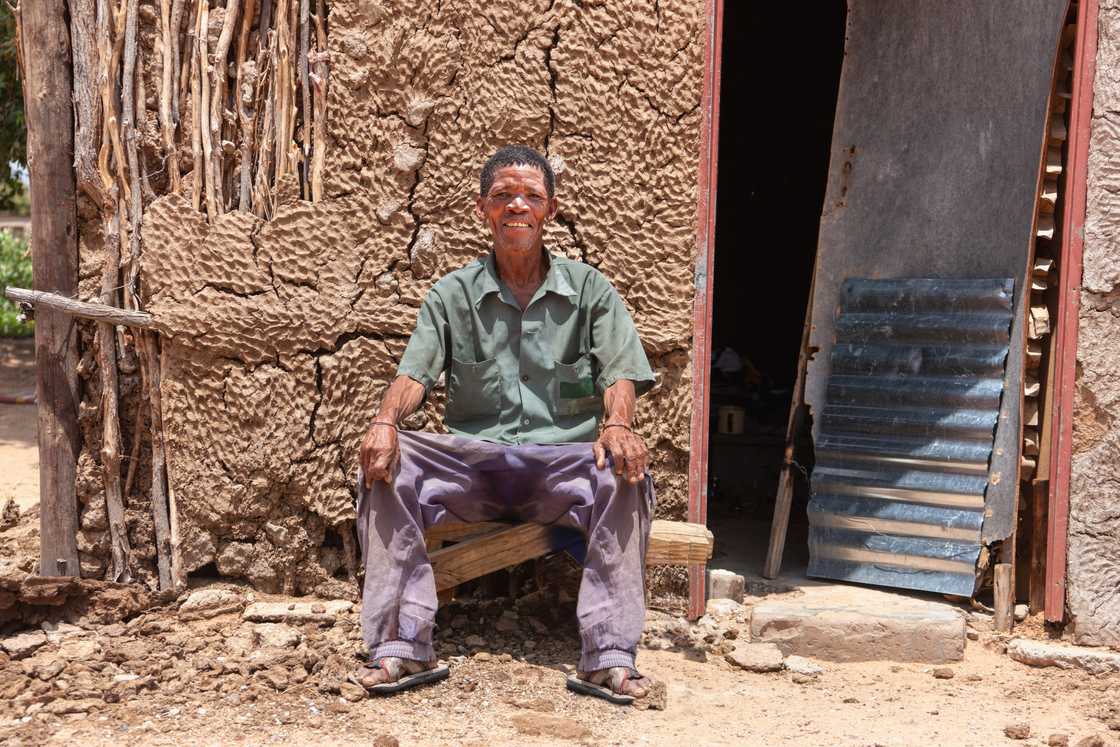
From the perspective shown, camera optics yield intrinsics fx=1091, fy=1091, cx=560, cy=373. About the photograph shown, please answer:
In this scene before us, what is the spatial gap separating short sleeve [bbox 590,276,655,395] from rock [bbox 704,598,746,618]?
41.1 inches

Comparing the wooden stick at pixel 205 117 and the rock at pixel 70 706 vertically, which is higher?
the wooden stick at pixel 205 117

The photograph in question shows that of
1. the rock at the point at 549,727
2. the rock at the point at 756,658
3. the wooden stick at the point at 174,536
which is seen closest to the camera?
the rock at the point at 549,727

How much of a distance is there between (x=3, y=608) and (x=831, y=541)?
2895 millimetres

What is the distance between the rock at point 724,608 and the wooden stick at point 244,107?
2.15 m

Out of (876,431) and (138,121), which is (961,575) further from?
(138,121)

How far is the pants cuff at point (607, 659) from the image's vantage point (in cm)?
302

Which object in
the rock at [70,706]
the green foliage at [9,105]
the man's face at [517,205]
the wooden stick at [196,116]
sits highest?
the green foliage at [9,105]

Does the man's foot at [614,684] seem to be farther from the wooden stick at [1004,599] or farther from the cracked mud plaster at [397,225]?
the wooden stick at [1004,599]

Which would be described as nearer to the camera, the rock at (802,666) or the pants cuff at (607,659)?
the pants cuff at (607,659)

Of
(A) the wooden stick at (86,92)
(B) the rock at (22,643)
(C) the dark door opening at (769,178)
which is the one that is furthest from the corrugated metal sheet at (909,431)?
(A) the wooden stick at (86,92)

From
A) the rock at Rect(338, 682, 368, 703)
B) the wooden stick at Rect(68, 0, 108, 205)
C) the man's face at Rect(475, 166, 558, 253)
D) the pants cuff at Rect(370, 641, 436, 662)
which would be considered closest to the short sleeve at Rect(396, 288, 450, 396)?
the man's face at Rect(475, 166, 558, 253)

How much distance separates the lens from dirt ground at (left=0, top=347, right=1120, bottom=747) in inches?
110

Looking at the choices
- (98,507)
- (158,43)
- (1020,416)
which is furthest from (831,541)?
(158,43)

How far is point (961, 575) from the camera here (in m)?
4.00
